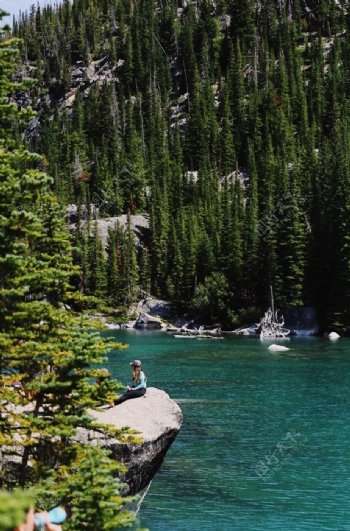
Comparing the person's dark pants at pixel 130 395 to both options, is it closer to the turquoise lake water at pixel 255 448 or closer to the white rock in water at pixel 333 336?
the turquoise lake water at pixel 255 448

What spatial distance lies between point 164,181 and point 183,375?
351 ft

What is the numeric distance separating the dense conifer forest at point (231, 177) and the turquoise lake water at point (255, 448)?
4150cm

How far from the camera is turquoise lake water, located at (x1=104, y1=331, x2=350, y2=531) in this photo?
70.5 feet

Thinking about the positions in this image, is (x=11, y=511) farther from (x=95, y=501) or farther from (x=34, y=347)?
(x=34, y=347)

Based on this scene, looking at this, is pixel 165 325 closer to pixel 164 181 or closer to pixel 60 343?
pixel 164 181

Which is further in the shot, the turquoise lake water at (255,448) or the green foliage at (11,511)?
the turquoise lake water at (255,448)

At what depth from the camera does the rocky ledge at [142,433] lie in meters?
19.0

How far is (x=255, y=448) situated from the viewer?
2942cm

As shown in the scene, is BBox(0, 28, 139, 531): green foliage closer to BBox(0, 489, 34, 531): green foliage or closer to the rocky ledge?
the rocky ledge

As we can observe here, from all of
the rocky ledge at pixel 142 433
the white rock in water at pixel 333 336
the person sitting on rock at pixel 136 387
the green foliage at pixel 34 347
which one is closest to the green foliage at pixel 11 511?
the green foliage at pixel 34 347

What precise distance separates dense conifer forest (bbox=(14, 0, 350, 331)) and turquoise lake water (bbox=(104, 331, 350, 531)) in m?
41.5

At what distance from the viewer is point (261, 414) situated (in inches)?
1457

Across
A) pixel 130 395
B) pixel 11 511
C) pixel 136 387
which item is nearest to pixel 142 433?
pixel 130 395

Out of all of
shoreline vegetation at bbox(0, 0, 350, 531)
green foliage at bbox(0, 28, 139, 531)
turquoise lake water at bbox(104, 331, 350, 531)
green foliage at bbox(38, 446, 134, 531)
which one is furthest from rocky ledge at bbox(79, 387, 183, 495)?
green foliage at bbox(38, 446, 134, 531)
